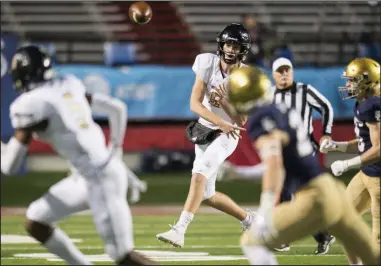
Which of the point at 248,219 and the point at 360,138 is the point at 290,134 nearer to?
the point at 360,138

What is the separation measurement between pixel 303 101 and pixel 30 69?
3755 millimetres

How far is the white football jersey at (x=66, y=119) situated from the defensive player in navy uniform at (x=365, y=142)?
74.1 inches

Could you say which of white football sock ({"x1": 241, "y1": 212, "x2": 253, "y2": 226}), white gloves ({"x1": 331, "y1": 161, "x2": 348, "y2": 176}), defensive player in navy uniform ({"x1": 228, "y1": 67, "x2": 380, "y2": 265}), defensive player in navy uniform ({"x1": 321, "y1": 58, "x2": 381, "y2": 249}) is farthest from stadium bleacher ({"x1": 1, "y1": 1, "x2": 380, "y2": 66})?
defensive player in navy uniform ({"x1": 228, "y1": 67, "x2": 380, "y2": 265})

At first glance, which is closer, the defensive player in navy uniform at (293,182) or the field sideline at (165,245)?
the defensive player in navy uniform at (293,182)

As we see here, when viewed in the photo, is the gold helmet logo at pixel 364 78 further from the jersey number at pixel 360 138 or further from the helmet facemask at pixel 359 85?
the jersey number at pixel 360 138

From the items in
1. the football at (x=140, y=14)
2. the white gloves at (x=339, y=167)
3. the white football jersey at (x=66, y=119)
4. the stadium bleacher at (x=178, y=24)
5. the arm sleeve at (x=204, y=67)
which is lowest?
the white gloves at (x=339, y=167)

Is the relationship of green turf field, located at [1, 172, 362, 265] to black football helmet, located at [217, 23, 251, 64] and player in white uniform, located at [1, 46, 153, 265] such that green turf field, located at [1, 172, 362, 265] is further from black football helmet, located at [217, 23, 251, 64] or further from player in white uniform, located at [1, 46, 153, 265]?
player in white uniform, located at [1, 46, 153, 265]

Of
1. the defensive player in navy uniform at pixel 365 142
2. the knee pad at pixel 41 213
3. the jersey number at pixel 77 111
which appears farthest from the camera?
the defensive player in navy uniform at pixel 365 142

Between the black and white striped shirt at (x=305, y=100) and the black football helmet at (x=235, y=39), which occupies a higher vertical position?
the black football helmet at (x=235, y=39)

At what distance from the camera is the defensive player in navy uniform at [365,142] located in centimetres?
729

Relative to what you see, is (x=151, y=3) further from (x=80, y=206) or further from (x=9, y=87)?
(x=80, y=206)

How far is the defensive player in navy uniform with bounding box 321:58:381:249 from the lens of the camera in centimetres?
729

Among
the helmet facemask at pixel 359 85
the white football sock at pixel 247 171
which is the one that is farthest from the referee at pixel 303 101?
the white football sock at pixel 247 171

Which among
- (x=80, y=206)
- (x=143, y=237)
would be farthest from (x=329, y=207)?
(x=143, y=237)
